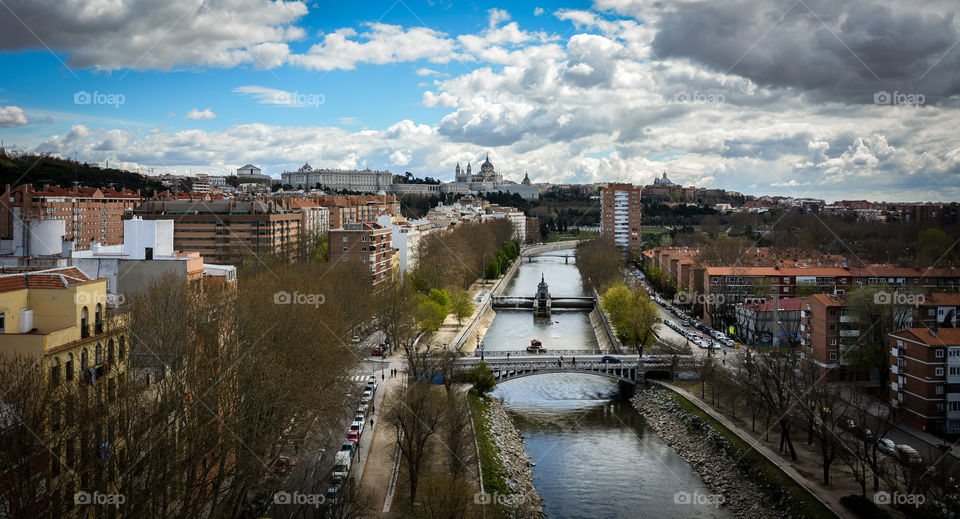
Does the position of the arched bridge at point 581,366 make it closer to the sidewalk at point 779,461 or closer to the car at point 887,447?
the sidewalk at point 779,461

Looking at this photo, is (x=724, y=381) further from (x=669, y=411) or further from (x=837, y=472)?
(x=837, y=472)

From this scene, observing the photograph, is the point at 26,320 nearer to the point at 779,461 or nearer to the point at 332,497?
the point at 332,497

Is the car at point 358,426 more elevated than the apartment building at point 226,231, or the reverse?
the apartment building at point 226,231

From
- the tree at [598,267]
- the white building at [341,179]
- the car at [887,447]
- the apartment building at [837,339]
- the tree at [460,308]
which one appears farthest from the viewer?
the white building at [341,179]

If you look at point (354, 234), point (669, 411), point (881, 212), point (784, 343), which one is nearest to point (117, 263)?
point (669, 411)

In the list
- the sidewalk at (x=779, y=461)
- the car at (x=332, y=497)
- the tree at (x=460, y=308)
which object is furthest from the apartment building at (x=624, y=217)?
the car at (x=332, y=497)

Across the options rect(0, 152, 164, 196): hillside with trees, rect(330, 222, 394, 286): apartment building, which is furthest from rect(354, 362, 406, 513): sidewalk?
rect(0, 152, 164, 196): hillside with trees

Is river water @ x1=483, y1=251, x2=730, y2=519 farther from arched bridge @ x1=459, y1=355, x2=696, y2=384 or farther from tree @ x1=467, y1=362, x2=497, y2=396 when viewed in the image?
tree @ x1=467, y1=362, x2=497, y2=396
